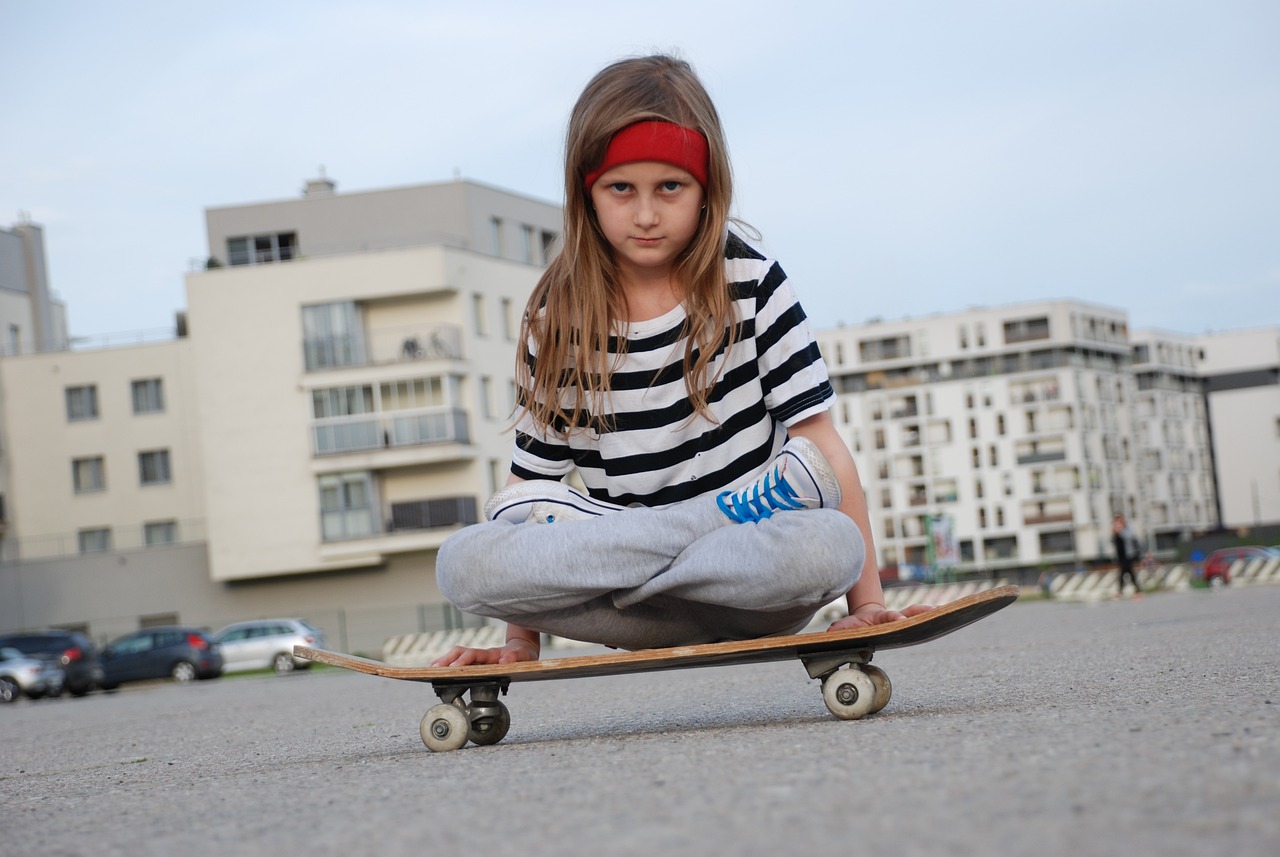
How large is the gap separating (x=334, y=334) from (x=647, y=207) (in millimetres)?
46938

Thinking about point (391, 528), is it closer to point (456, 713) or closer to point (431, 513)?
point (431, 513)

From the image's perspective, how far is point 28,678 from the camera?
30.3 meters

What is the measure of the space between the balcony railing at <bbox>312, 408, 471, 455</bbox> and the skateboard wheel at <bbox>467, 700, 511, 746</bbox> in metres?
44.7

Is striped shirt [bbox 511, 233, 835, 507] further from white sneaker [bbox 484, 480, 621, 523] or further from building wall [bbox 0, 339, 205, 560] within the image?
building wall [bbox 0, 339, 205, 560]

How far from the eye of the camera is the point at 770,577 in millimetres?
4043

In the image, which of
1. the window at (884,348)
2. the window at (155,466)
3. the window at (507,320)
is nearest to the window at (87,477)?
the window at (155,466)

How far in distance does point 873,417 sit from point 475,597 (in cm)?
11548

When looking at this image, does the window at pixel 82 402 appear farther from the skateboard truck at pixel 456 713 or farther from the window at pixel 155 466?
the skateboard truck at pixel 456 713

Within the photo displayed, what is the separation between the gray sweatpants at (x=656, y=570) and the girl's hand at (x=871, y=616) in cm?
10

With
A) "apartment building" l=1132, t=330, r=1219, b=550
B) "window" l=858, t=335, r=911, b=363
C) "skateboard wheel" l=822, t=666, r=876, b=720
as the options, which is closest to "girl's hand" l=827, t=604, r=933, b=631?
"skateboard wheel" l=822, t=666, r=876, b=720

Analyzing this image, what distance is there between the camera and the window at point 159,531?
53656 mm

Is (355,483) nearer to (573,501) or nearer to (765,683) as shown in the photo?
(765,683)

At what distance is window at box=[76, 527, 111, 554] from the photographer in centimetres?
5353

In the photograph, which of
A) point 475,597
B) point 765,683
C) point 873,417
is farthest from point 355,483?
point 873,417
